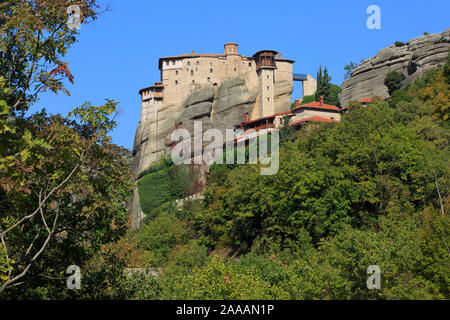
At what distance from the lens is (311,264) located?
34062 mm

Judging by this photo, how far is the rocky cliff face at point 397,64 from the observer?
72.2 metres

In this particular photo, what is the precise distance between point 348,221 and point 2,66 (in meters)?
30.4

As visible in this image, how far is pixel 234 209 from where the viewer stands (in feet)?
171

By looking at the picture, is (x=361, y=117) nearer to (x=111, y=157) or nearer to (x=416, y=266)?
(x=416, y=266)

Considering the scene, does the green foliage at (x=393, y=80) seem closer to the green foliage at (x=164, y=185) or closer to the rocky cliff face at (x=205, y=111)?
the rocky cliff face at (x=205, y=111)

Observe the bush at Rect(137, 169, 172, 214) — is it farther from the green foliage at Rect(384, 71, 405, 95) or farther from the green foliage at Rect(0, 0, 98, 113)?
the green foliage at Rect(0, 0, 98, 113)

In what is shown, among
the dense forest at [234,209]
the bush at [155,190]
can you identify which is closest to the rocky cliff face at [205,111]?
the bush at [155,190]

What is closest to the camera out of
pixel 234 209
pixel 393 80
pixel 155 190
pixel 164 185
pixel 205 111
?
pixel 234 209

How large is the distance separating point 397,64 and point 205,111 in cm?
2910

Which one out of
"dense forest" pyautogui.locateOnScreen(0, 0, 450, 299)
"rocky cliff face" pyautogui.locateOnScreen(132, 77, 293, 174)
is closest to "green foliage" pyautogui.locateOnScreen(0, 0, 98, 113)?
"dense forest" pyautogui.locateOnScreen(0, 0, 450, 299)

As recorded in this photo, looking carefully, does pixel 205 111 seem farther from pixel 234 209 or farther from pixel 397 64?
pixel 234 209

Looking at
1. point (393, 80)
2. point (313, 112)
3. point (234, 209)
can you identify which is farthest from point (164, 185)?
point (393, 80)

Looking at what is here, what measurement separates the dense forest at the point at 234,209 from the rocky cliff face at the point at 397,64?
9677 mm
